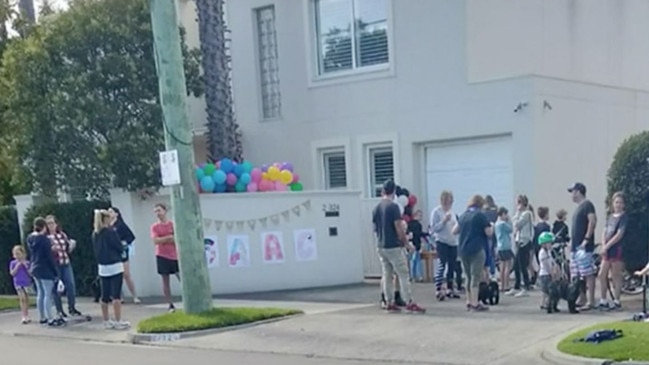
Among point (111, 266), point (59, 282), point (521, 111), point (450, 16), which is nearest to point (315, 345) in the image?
point (111, 266)

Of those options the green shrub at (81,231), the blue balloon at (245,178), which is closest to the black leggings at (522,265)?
the blue balloon at (245,178)

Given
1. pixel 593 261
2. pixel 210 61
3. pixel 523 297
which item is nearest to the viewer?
pixel 593 261

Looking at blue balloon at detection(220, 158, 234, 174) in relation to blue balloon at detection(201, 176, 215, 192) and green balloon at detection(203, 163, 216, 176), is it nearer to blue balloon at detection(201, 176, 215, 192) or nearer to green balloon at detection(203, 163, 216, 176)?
green balloon at detection(203, 163, 216, 176)

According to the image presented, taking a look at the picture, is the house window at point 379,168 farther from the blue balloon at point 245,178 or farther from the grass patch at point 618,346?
the grass patch at point 618,346

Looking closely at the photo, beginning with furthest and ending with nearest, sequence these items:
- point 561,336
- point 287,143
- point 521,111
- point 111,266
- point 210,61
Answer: point 287,143
point 210,61
point 521,111
point 111,266
point 561,336

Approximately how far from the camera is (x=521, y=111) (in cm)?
1822

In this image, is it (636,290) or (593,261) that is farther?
(636,290)

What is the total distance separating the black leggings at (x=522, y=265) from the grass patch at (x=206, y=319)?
13.4 feet

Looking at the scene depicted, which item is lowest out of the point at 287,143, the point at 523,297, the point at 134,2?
the point at 523,297

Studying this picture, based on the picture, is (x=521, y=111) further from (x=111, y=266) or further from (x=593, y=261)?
(x=111, y=266)

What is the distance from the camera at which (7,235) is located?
71.3 ft

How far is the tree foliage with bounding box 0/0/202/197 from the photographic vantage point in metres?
18.3

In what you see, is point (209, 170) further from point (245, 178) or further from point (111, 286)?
point (111, 286)

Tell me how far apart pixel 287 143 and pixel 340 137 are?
1507mm
